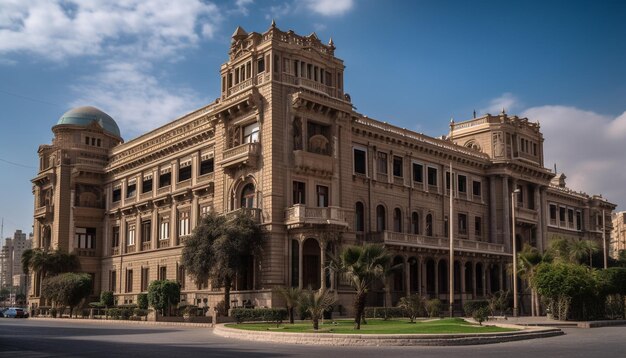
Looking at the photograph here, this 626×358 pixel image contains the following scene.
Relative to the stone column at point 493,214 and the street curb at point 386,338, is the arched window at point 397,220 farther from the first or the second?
the street curb at point 386,338

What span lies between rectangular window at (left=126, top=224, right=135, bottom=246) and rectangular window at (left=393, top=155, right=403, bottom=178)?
2772 centimetres

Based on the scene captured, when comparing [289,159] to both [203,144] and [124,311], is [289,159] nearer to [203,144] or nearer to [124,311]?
[203,144]

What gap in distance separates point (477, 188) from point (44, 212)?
47.5 metres

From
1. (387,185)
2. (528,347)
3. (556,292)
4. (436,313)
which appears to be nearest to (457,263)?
(387,185)

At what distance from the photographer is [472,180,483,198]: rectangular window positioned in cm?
6966

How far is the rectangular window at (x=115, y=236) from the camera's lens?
235 feet

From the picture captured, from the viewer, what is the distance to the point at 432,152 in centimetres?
6525

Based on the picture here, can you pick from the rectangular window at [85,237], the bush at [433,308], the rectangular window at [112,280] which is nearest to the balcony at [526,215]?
the bush at [433,308]

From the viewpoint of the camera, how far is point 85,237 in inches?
2899

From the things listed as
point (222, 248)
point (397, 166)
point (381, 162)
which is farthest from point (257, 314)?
point (397, 166)

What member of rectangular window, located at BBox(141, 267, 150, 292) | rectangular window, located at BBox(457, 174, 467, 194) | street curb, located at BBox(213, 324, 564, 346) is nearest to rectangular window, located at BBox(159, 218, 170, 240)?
rectangular window, located at BBox(141, 267, 150, 292)

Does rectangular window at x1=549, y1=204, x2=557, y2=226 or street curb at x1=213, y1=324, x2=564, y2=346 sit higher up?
rectangular window at x1=549, y1=204, x2=557, y2=226

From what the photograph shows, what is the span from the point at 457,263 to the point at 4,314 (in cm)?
4716

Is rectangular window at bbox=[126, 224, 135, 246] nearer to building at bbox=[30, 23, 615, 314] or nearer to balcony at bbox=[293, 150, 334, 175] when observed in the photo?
building at bbox=[30, 23, 615, 314]
